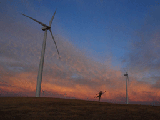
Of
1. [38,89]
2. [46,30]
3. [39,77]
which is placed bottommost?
[38,89]

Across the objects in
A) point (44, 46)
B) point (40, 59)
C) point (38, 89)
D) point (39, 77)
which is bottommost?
point (38, 89)

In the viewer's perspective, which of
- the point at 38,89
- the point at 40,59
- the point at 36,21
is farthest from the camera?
the point at 36,21

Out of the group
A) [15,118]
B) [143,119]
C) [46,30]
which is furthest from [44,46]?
[143,119]

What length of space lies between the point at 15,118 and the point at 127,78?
3113 inches

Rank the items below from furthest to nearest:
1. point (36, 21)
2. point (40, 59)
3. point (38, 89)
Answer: point (36, 21) → point (40, 59) → point (38, 89)

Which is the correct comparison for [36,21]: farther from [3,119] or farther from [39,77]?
[3,119]

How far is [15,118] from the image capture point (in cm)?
1570

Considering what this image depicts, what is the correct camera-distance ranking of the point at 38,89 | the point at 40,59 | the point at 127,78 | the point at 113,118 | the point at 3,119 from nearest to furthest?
the point at 3,119, the point at 113,118, the point at 38,89, the point at 40,59, the point at 127,78

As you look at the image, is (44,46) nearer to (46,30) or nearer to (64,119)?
(46,30)

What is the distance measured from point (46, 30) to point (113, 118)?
49.3 metres

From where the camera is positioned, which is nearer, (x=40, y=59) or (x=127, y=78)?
(x=40, y=59)

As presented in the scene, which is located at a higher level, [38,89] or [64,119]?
[38,89]

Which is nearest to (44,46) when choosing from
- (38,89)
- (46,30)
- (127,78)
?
(46,30)

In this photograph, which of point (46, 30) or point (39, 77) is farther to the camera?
point (46, 30)
